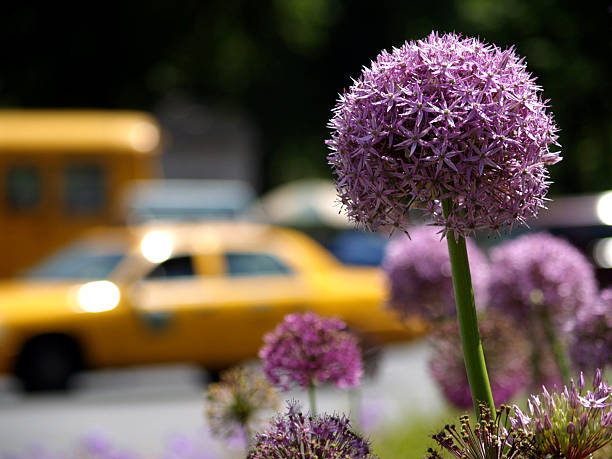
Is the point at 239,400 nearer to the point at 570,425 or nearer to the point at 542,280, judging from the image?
the point at 570,425

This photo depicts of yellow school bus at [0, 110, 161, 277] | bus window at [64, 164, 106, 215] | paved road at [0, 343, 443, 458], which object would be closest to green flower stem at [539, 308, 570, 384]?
paved road at [0, 343, 443, 458]

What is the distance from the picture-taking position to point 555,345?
12.3 feet

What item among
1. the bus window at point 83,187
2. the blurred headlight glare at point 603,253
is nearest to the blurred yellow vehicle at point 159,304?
the blurred headlight glare at point 603,253

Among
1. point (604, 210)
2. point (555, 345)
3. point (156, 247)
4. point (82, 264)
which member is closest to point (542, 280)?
point (555, 345)

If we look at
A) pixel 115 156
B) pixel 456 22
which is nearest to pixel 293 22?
pixel 456 22

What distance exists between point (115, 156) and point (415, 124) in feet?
54.2

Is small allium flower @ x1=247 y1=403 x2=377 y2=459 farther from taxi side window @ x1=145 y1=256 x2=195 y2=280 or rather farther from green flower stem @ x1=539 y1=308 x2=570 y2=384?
taxi side window @ x1=145 y1=256 x2=195 y2=280

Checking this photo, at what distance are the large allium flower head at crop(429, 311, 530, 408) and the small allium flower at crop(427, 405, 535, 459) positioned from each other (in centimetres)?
180

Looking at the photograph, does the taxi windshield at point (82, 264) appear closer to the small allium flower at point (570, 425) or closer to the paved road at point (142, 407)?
the paved road at point (142, 407)

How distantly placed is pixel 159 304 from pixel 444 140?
1055cm

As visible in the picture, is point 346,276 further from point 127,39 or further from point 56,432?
point 127,39

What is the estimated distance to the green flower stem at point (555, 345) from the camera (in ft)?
11.9

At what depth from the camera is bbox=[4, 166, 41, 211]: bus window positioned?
17625 millimetres

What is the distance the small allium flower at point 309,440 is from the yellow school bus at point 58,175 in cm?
1597
